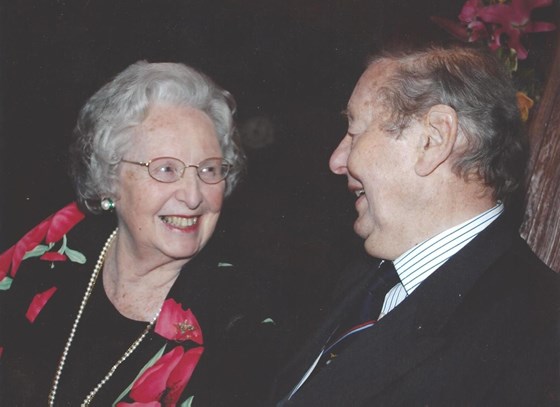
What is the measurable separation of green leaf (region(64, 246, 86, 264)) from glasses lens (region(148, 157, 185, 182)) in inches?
21.9

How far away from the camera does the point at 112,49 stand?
141 inches

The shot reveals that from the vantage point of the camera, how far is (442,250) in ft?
5.55

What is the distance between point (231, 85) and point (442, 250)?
7.50ft

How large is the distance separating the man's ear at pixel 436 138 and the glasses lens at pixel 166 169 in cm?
87

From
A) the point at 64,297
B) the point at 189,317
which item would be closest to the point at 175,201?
the point at 189,317

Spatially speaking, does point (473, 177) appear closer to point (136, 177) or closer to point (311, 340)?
point (311, 340)

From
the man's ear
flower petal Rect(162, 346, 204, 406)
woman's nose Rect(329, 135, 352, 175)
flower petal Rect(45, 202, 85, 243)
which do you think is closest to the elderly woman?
flower petal Rect(162, 346, 204, 406)

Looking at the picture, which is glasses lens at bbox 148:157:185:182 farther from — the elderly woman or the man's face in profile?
the man's face in profile

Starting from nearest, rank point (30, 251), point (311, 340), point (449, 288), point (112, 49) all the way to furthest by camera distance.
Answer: point (449, 288)
point (311, 340)
point (30, 251)
point (112, 49)

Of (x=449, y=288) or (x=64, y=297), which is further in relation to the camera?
(x=64, y=297)

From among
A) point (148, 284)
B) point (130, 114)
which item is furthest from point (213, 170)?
point (148, 284)

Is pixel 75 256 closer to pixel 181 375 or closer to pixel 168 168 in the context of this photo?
pixel 168 168

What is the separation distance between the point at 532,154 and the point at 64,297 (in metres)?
1.89

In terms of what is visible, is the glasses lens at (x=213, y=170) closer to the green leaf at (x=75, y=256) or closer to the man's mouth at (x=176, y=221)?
the man's mouth at (x=176, y=221)
